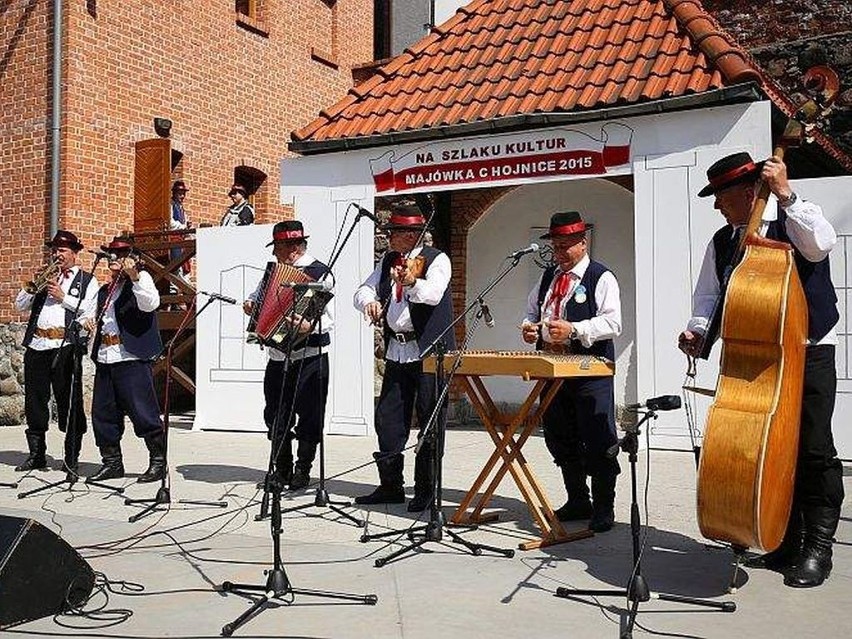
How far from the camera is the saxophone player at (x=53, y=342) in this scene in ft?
26.7

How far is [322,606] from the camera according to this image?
4.34 m

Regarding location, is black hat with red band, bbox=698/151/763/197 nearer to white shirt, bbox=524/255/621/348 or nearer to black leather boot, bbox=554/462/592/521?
white shirt, bbox=524/255/621/348

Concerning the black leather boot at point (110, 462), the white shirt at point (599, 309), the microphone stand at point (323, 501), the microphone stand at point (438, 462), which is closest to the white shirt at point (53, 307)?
the black leather boot at point (110, 462)

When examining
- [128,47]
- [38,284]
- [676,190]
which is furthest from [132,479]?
[128,47]

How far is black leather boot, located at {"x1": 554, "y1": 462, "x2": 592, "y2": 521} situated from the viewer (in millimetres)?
6082

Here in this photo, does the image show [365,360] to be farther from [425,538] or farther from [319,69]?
[319,69]

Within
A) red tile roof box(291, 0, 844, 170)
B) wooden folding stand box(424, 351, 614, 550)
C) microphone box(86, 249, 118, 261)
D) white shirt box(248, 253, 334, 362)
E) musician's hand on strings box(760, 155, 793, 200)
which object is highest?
red tile roof box(291, 0, 844, 170)

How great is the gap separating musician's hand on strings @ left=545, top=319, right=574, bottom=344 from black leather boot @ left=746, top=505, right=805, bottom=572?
1427 mm

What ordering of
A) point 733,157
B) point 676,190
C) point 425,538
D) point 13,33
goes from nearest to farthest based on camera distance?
point 733,157, point 425,538, point 676,190, point 13,33

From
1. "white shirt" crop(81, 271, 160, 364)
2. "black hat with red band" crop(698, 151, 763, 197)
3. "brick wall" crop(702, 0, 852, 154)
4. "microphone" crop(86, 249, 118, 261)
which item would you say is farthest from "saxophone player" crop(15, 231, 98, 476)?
"brick wall" crop(702, 0, 852, 154)

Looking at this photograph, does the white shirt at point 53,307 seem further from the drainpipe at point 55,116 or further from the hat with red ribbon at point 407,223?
the drainpipe at point 55,116

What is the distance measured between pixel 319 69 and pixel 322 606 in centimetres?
1369

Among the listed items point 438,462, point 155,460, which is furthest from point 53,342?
point 438,462

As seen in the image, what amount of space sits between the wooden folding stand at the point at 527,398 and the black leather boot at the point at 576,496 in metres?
0.39
